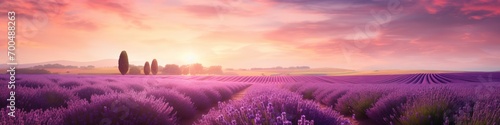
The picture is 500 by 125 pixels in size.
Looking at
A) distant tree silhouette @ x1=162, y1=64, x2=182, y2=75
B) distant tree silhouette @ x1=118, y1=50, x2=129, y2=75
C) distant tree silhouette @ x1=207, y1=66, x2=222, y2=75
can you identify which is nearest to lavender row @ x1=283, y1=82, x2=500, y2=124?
distant tree silhouette @ x1=118, y1=50, x2=129, y2=75

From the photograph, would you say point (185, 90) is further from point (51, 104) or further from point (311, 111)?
point (311, 111)

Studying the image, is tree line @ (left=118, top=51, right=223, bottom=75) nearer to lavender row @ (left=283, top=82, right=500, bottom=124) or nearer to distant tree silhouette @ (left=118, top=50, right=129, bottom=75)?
distant tree silhouette @ (left=118, top=50, right=129, bottom=75)

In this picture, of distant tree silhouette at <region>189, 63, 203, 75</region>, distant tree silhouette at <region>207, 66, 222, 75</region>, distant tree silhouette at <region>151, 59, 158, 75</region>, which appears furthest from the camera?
distant tree silhouette at <region>207, 66, 222, 75</region>

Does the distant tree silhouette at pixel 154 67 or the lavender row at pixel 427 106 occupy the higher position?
the distant tree silhouette at pixel 154 67

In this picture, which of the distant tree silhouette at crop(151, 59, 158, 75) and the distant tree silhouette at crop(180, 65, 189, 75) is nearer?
the distant tree silhouette at crop(151, 59, 158, 75)

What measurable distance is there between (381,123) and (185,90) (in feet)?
21.9

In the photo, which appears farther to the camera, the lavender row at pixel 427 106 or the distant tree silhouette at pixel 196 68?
the distant tree silhouette at pixel 196 68

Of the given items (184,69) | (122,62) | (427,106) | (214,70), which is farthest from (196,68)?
(427,106)

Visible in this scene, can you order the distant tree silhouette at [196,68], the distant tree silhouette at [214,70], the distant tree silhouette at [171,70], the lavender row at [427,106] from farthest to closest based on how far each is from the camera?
1. the distant tree silhouette at [214,70]
2. the distant tree silhouette at [196,68]
3. the distant tree silhouette at [171,70]
4. the lavender row at [427,106]

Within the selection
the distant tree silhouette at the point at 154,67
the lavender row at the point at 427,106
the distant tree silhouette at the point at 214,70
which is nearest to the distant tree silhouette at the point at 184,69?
the distant tree silhouette at the point at 214,70

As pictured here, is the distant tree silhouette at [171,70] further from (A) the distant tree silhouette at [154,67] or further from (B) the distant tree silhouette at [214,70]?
(A) the distant tree silhouette at [154,67]

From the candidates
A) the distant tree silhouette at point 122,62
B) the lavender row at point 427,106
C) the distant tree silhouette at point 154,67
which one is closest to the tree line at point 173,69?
the distant tree silhouette at point 154,67

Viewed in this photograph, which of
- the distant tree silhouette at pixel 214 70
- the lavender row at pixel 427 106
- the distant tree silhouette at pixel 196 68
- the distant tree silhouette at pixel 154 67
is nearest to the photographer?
the lavender row at pixel 427 106

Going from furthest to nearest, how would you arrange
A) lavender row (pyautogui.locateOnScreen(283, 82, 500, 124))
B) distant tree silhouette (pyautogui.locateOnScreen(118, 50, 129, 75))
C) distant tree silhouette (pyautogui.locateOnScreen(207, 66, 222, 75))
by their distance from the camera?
1. distant tree silhouette (pyautogui.locateOnScreen(207, 66, 222, 75))
2. distant tree silhouette (pyautogui.locateOnScreen(118, 50, 129, 75))
3. lavender row (pyautogui.locateOnScreen(283, 82, 500, 124))
